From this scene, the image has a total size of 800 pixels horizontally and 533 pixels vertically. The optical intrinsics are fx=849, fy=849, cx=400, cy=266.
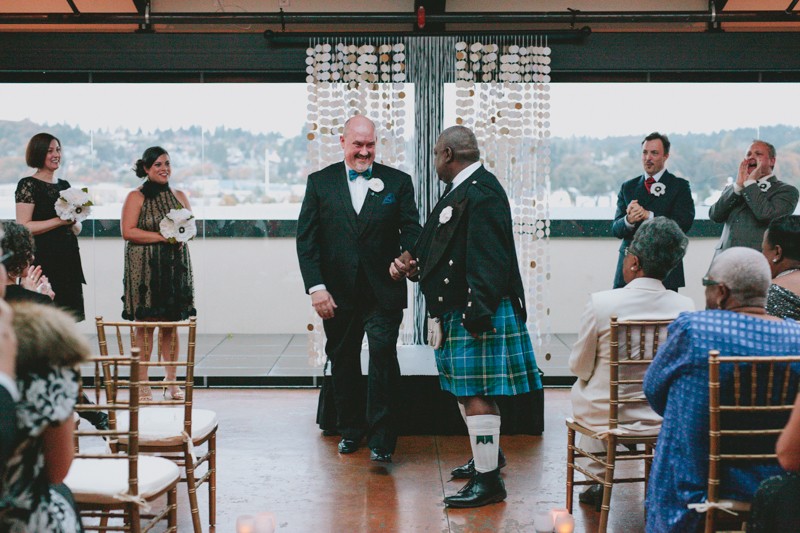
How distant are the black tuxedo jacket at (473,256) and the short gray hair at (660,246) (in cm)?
61

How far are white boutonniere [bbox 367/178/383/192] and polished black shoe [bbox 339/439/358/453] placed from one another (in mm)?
1401

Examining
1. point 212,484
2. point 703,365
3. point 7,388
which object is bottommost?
point 212,484

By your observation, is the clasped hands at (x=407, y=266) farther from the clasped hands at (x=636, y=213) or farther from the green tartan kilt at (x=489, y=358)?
the clasped hands at (x=636, y=213)

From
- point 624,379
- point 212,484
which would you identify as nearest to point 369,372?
point 212,484

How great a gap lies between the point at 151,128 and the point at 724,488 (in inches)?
193

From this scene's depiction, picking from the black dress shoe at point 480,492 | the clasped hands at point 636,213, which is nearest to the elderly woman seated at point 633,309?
the black dress shoe at point 480,492

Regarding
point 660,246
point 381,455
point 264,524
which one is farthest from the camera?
point 381,455

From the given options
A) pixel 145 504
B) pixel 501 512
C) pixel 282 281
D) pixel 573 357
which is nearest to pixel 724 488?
pixel 573 357

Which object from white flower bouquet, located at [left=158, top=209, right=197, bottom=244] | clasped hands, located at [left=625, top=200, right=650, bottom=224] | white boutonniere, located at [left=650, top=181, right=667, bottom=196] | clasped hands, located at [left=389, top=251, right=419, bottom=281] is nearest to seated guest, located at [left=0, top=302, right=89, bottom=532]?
clasped hands, located at [left=389, top=251, right=419, bottom=281]

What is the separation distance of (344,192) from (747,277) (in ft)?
8.22

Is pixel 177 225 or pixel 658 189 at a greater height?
pixel 658 189

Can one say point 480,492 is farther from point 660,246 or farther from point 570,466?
point 660,246

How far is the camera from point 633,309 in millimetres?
3461

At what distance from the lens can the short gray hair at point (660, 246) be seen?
3.38 m
